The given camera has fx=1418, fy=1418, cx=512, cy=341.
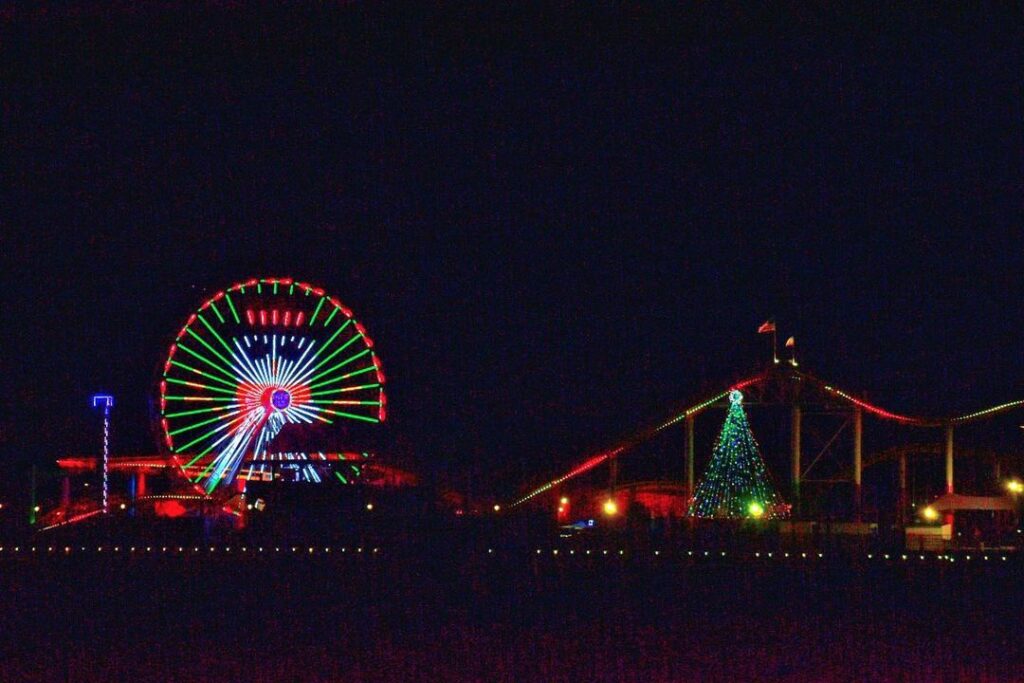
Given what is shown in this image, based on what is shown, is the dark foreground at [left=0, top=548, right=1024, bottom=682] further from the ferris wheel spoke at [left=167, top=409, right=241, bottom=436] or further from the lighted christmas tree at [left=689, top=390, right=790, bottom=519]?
the ferris wheel spoke at [left=167, top=409, right=241, bottom=436]

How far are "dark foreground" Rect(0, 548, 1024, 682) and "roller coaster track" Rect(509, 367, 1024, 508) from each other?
10.6 meters

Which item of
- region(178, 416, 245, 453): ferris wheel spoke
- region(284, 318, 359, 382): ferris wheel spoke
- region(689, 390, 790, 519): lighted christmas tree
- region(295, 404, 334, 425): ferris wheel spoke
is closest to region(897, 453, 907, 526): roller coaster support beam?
region(689, 390, 790, 519): lighted christmas tree

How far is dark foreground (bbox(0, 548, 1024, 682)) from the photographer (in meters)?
Answer: 10.4

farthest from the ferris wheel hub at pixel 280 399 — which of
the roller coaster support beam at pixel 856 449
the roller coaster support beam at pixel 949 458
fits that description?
the roller coaster support beam at pixel 949 458

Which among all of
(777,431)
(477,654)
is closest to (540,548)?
(477,654)

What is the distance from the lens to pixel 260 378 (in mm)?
34375

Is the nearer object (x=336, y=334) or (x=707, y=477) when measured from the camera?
(x=707, y=477)

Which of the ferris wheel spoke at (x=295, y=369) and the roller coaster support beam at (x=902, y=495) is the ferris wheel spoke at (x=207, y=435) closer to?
the ferris wheel spoke at (x=295, y=369)

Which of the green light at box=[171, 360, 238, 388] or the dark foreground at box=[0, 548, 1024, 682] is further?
the green light at box=[171, 360, 238, 388]

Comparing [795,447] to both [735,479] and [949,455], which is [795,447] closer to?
[735,479]

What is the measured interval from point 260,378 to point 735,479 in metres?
11.6

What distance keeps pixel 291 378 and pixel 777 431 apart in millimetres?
35508

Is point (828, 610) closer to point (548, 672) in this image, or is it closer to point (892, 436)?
point (548, 672)

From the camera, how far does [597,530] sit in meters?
24.4
